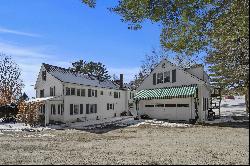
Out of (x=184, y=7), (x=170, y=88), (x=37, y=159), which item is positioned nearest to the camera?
(x=184, y=7)

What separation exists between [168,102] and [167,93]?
5.89 feet

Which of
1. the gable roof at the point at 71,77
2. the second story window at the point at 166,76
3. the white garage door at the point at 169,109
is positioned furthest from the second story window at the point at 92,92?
the second story window at the point at 166,76

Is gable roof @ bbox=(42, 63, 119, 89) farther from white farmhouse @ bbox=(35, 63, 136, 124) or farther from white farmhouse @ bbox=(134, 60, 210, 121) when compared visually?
white farmhouse @ bbox=(134, 60, 210, 121)

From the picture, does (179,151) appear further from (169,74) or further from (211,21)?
(169,74)

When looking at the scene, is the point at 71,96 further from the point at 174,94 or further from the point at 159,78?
the point at 174,94

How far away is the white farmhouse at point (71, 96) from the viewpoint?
37812 millimetres

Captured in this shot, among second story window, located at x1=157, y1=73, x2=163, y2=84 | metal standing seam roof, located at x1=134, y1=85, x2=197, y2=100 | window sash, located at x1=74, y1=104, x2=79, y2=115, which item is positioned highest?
second story window, located at x1=157, y1=73, x2=163, y2=84

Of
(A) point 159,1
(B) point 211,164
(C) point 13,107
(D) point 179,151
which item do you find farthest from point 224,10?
(C) point 13,107

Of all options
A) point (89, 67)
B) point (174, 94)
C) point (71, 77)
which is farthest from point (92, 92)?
point (89, 67)

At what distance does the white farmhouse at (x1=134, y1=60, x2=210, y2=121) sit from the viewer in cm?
3544

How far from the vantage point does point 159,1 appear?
10188mm

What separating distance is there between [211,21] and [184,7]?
1.13m

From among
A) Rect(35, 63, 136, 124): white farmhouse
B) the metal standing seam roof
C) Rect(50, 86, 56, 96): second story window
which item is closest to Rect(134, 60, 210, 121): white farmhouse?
the metal standing seam roof

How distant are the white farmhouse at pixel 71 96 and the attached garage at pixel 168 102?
23.6 ft
